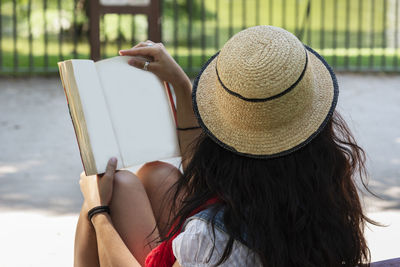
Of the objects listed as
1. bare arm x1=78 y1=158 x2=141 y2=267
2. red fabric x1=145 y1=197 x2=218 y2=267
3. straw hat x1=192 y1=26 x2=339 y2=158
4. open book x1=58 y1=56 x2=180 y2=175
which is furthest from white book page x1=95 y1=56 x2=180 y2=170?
straw hat x1=192 y1=26 x2=339 y2=158

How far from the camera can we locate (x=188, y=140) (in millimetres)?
2268

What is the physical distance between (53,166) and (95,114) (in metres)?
2.64

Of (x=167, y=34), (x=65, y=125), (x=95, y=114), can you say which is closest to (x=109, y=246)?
(x=95, y=114)

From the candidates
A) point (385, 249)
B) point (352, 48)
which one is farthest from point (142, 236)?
point (352, 48)

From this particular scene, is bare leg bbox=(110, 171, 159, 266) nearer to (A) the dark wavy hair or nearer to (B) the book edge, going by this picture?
(B) the book edge

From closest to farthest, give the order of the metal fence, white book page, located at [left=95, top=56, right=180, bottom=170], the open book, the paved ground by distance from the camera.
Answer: the open book, white book page, located at [left=95, top=56, right=180, bottom=170], the paved ground, the metal fence

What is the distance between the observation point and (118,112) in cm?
217

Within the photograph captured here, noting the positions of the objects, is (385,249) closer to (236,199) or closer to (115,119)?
(115,119)

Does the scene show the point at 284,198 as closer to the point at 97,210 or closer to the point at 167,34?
the point at 97,210

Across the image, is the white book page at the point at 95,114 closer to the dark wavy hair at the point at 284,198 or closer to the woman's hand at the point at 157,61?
the woman's hand at the point at 157,61

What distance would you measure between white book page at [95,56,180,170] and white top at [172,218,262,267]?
62 centimetres

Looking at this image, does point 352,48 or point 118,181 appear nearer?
point 118,181

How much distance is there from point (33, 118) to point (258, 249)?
4586 millimetres

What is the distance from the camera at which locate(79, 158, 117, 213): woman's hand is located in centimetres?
207
